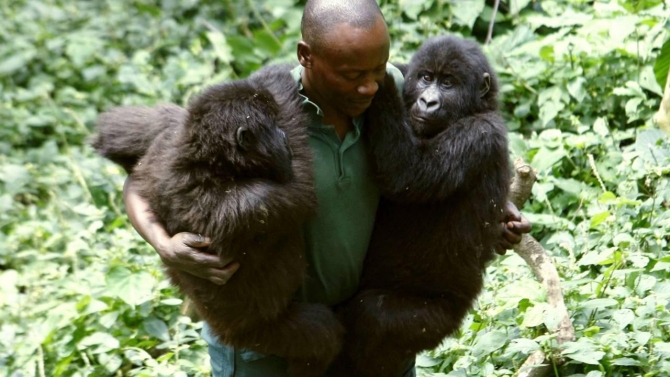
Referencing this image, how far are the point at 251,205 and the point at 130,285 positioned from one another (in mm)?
2426

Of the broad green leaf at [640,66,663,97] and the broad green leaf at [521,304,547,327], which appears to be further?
the broad green leaf at [640,66,663,97]

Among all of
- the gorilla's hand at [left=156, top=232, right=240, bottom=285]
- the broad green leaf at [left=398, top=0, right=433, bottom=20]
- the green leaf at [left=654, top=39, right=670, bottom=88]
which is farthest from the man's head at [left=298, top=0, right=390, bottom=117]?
the broad green leaf at [left=398, top=0, right=433, bottom=20]

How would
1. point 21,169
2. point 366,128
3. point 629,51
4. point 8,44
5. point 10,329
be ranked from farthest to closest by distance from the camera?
point 8,44 < point 21,169 < point 629,51 < point 10,329 < point 366,128

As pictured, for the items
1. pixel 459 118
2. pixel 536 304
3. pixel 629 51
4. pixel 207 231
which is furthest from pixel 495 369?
pixel 629 51

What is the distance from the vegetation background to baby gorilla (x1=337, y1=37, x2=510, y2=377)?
706 mm

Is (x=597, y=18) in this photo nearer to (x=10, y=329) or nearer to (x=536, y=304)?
(x=536, y=304)

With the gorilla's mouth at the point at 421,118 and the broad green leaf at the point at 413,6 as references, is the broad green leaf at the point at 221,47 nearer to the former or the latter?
the broad green leaf at the point at 413,6

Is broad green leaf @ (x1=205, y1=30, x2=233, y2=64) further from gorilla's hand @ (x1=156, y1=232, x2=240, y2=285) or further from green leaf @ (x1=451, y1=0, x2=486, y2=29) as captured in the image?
gorilla's hand @ (x1=156, y1=232, x2=240, y2=285)

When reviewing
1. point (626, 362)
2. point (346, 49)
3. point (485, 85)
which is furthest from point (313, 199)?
point (626, 362)

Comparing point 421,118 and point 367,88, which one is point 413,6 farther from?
point 367,88

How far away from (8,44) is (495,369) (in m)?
7.02

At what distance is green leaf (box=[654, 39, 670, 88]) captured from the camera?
231 inches

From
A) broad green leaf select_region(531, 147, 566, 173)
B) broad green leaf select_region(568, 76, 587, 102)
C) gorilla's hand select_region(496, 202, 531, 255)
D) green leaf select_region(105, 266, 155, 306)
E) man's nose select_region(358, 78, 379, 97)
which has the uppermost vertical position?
man's nose select_region(358, 78, 379, 97)

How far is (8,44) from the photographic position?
9.71 metres
